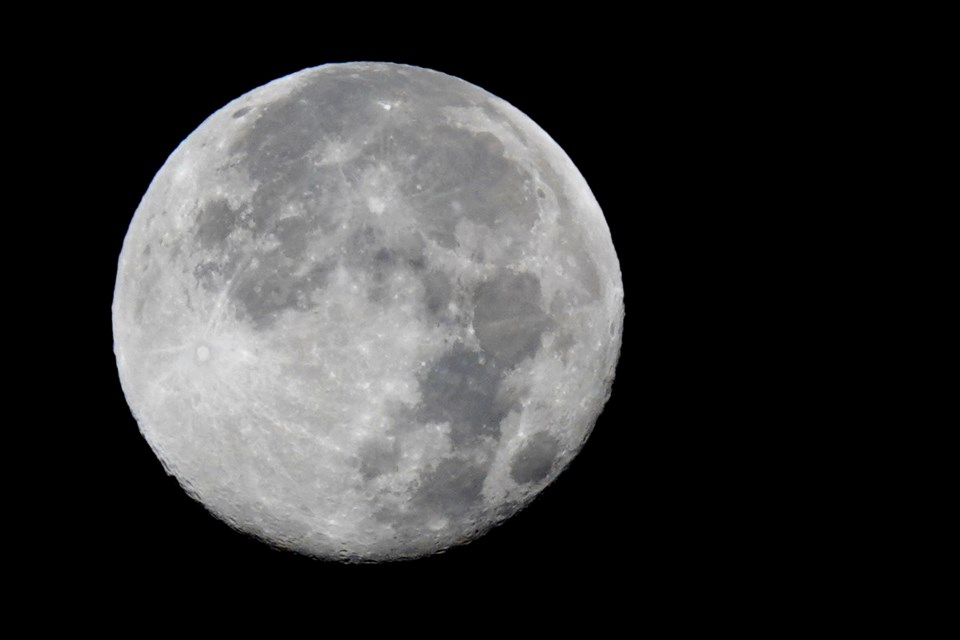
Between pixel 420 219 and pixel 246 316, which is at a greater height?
pixel 420 219

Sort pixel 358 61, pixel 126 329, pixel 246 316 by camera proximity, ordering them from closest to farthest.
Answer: pixel 246 316
pixel 126 329
pixel 358 61

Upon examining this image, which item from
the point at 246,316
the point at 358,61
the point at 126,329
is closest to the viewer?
the point at 246,316

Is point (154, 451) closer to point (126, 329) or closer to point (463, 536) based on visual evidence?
point (126, 329)

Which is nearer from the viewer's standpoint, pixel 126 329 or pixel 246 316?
pixel 246 316

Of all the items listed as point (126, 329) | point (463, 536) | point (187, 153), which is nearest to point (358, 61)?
point (187, 153)

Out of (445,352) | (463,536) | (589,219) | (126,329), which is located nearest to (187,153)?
(126,329)

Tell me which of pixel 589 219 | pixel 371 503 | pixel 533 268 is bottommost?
pixel 371 503
